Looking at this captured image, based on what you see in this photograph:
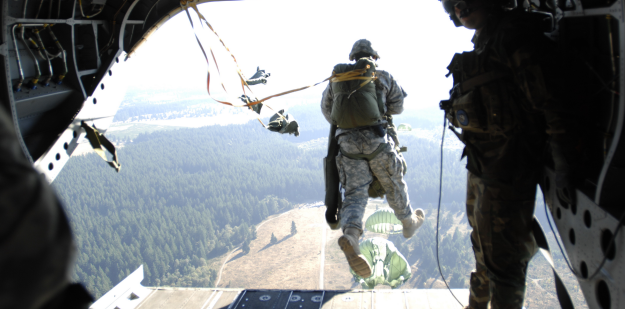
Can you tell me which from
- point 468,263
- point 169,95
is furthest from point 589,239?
point 169,95

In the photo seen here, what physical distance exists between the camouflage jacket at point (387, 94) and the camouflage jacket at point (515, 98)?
4.47ft

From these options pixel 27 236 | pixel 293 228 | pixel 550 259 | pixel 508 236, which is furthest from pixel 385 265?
pixel 293 228

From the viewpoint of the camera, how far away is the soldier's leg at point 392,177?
13.6ft

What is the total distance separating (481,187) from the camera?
2.68 meters

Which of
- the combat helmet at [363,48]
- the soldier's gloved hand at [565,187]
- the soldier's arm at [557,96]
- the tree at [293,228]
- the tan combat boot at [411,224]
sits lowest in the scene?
the tree at [293,228]

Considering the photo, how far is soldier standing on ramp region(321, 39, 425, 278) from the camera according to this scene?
3.99 metres

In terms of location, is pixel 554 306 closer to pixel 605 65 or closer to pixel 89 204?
pixel 605 65

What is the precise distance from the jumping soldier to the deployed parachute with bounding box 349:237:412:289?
6.61m

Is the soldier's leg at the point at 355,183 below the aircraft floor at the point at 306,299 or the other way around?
the other way around

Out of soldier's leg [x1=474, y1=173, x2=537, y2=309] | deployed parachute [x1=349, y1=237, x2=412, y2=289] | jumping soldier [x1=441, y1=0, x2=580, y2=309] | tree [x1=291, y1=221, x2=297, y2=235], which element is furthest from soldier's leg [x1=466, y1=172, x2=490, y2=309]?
tree [x1=291, y1=221, x2=297, y2=235]

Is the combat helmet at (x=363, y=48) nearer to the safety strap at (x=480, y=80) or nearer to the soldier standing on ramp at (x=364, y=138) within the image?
the soldier standing on ramp at (x=364, y=138)

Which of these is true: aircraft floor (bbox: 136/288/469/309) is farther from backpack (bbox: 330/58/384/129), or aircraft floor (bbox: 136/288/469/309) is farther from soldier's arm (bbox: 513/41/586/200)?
soldier's arm (bbox: 513/41/586/200)

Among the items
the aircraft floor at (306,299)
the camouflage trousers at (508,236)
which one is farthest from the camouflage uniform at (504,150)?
the aircraft floor at (306,299)

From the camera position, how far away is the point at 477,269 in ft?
9.91
